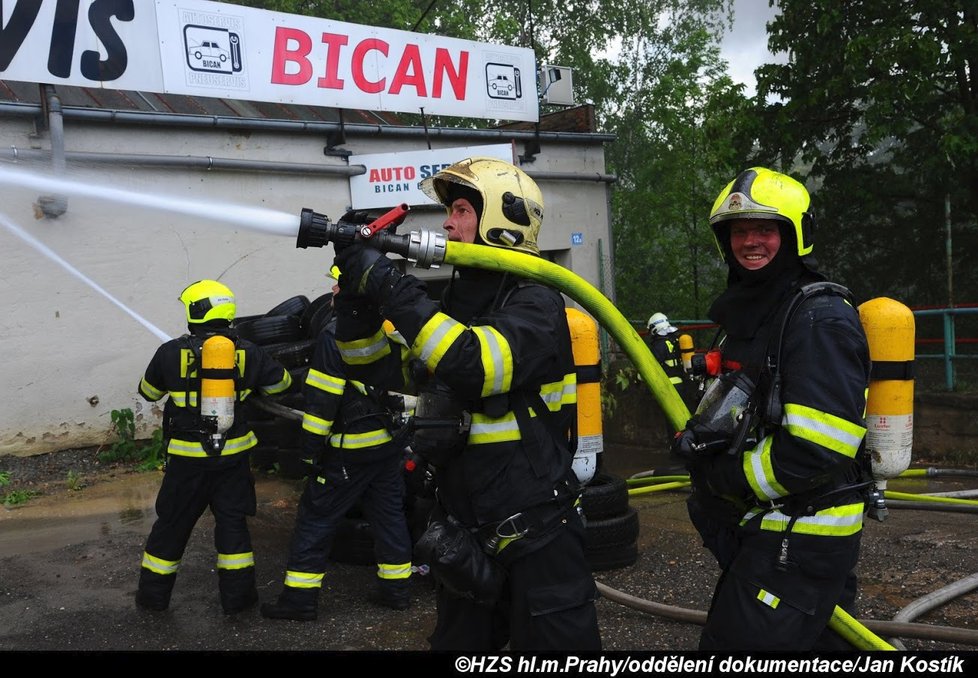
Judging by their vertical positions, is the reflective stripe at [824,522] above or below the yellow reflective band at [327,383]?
below

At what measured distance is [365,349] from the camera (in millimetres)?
3117

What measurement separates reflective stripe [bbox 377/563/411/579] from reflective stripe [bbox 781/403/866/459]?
3254 millimetres

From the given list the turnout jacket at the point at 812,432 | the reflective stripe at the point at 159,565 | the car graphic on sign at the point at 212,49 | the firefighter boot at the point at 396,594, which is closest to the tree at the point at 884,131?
the car graphic on sign at the point at 212,49

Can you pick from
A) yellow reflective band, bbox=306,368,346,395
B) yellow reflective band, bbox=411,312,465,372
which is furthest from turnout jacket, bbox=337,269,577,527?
yellow reflective band, bbox=306,368,346,395

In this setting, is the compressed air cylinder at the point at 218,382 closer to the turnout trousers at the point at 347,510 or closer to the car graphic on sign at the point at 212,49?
the turnout trousers at the point at 347,510

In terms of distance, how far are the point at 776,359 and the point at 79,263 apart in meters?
7.74

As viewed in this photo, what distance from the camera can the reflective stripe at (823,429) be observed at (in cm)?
247

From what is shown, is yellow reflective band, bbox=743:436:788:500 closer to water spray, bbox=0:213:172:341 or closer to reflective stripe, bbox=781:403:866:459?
reflective stripe, bbox=781:403:866:459

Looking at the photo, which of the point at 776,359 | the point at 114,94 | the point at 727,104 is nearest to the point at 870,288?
the point at 727,104

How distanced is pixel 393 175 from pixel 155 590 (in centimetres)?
629

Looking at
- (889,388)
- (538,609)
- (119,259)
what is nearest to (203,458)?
(538,609)

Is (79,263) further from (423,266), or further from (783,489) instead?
(783,489)

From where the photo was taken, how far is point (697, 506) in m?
2.97

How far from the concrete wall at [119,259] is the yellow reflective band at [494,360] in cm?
531
